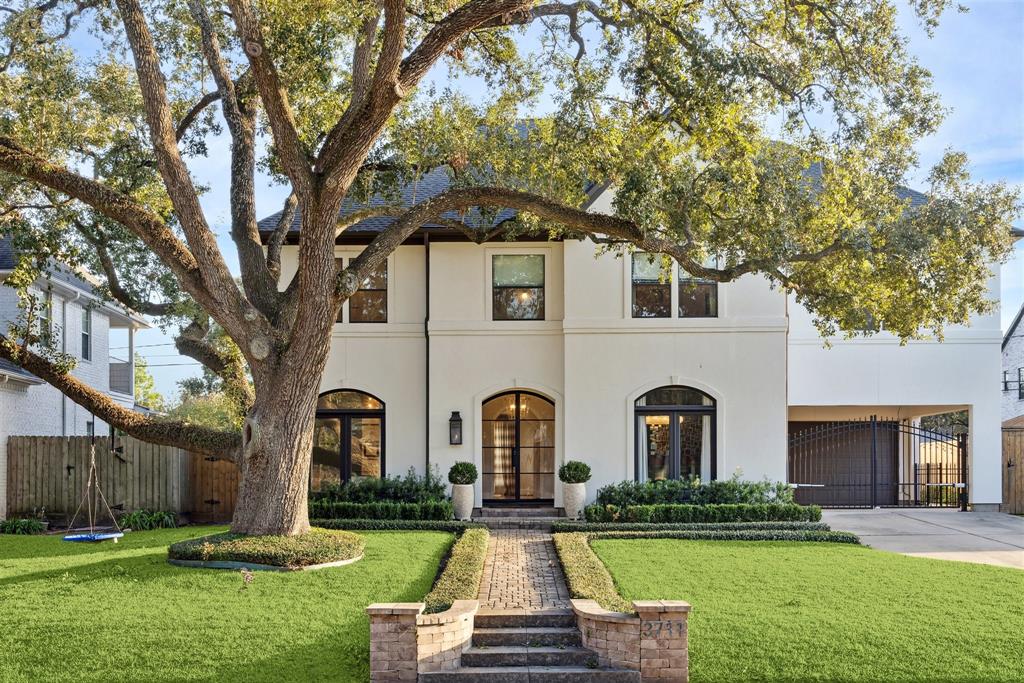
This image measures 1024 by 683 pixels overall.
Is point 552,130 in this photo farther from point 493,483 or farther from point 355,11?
point 493,483

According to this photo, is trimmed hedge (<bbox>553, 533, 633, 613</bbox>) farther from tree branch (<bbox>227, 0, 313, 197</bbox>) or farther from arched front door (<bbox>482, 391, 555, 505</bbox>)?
tree branch (<bbox>227, 0, 313, 197</bbox>)

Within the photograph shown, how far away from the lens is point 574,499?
57.3 feet

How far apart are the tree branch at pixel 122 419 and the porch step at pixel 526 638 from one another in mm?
6568

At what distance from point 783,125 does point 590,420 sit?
736cm

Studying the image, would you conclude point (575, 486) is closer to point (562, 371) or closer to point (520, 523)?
point (520, 523)

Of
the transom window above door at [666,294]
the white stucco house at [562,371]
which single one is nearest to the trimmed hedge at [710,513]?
the white stucco house at [562,371]

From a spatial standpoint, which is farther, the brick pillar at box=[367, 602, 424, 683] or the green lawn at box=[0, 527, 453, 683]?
the green lawn at box=[0, 527, 453, 683]

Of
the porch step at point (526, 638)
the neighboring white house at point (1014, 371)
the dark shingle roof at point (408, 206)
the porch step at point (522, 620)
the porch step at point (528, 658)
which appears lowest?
the porch step at point (528, 658)

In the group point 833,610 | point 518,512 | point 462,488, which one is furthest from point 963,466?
point 833,610

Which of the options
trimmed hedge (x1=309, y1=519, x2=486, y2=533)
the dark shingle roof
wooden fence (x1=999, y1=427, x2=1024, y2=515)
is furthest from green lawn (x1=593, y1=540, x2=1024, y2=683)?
wooden fence (x1=999, y1=427, x2=1024, y2=515)

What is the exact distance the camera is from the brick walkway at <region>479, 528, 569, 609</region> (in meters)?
9.78

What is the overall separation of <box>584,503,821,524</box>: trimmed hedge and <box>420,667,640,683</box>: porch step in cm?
850

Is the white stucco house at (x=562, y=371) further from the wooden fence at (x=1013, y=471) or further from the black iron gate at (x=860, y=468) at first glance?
the black iron gate at (x=860, y=468)

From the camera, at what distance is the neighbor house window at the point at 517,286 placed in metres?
18.8
